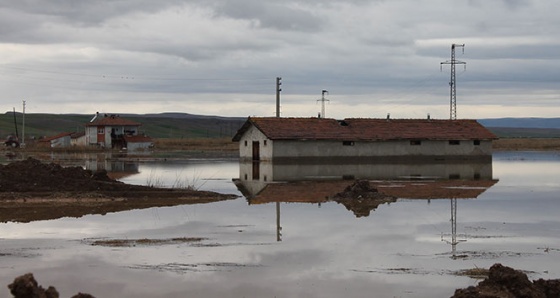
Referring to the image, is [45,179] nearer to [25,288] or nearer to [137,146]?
[25,288]

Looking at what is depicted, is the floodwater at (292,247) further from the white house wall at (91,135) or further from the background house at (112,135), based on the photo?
the white house wall at (91,135)

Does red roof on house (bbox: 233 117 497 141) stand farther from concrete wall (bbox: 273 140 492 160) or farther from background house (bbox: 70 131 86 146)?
background house (bbox: 70 131 86 146)

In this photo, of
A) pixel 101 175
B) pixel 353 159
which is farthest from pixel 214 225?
pixel 353 159

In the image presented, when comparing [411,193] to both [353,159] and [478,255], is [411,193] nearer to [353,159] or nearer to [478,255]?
[478,255]

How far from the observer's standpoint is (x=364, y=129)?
57.0 m

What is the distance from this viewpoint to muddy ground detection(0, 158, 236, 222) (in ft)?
79.9

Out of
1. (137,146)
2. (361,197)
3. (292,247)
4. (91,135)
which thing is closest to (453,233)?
(292,247)

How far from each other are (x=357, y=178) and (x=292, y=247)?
22.5 m

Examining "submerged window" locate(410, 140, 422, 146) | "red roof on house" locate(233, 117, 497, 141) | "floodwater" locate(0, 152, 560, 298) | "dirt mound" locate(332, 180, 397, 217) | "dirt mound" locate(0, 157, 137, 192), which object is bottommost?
"floodwater" locate(0, 152, 560, 298)

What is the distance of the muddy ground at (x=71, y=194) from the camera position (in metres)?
24.3

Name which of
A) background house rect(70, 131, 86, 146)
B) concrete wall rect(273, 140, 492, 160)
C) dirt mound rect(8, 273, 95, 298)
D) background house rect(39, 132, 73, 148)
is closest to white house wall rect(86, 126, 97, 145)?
background house rect(70, 131, 86, 146)

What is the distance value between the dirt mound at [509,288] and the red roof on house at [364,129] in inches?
1632

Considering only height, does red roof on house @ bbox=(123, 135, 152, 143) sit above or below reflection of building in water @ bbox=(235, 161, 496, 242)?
above

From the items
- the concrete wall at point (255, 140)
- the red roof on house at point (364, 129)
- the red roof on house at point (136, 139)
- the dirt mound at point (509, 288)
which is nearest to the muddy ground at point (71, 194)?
the dirt mound at point (509, 288)
